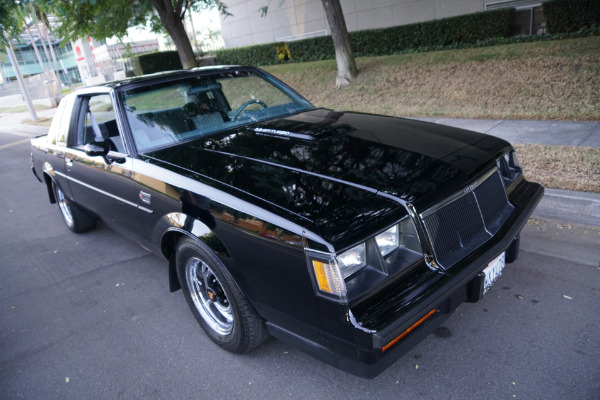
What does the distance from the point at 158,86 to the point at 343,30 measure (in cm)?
853

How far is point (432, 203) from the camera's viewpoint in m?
2.29

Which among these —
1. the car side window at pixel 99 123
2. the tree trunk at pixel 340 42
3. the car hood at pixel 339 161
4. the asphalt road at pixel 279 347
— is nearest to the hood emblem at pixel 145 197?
the car hood at pixel 339 161

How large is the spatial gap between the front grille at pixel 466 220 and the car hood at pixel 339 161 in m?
0.09

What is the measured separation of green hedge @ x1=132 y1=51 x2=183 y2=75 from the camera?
21.2m

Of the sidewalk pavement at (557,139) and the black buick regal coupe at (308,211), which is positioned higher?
the black buick regal coupe at (308,211)

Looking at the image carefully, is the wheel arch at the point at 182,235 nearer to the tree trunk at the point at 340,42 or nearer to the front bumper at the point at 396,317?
the front bumper at the point at 396,317

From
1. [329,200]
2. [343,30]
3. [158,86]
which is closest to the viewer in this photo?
[329,200]

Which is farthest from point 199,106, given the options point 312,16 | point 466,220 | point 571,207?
point 312,16

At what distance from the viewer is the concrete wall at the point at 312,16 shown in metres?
14.4

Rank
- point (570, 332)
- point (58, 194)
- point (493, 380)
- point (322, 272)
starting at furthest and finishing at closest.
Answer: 1. point (58, 194)
2. point (570, 332)
3. point (493, 380)
4. point (322, 272)

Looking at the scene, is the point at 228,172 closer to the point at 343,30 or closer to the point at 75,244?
the point at 75,244

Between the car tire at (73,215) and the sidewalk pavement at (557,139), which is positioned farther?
the car tire at (73,215)

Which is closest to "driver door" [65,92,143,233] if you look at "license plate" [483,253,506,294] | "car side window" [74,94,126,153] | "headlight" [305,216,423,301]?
"car side window" [74,94,126,153]

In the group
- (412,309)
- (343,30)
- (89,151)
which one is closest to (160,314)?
(89,151)
